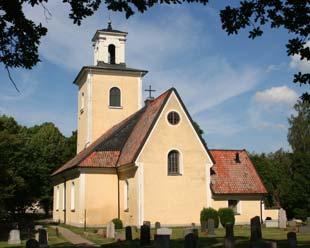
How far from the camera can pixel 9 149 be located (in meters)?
33.9

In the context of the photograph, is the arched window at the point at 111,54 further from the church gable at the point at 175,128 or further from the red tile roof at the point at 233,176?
the red tile roof at the point at 233,176

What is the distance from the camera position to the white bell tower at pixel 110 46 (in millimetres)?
46594

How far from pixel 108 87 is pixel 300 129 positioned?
33.0m

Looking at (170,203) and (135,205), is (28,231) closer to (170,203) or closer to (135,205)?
(135,205)

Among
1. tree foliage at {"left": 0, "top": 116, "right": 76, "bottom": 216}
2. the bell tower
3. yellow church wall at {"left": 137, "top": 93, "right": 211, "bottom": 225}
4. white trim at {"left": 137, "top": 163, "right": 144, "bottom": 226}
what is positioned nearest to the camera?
tree foliage at {"left": 0, "top": 116, "right": 76, "bottom": 216}

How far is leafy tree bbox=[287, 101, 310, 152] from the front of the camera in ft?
220

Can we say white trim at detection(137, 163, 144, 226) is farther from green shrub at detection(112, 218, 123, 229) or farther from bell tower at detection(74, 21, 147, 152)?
bell tower at detection(74, 21, 147, 152)

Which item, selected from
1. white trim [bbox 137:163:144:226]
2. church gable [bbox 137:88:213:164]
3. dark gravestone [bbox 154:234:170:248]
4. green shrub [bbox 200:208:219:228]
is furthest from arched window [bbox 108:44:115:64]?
dark gravestone [bbox 154:234:170:248]

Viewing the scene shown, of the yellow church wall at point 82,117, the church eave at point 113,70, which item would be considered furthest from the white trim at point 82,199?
the church eave at point 113,70

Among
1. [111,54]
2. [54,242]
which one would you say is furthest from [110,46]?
[54,242]

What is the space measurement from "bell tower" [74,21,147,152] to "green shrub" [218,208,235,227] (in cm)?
1540

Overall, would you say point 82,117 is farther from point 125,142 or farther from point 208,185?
point 208,185

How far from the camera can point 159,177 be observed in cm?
3391

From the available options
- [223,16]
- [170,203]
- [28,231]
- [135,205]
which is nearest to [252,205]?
[170,203]
